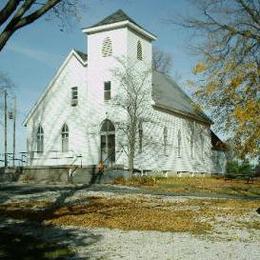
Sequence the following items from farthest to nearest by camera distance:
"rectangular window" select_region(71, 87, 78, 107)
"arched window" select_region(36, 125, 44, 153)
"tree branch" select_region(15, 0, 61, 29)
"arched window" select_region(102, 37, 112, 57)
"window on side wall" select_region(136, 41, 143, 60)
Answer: "arched window" select_region(36, 125, 44, 153), "rectangular window" select_region(71, 87, 78, 107), "window on side wall" select_region(136, 41, 143, 60), "arched window" select_region(102, 37, 112, 57), "tree branch" select_region(15, 0, 61, 29)

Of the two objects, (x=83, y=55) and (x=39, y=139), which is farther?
(x=39, y=139)

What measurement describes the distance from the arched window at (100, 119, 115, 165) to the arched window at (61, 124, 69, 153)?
321 cm

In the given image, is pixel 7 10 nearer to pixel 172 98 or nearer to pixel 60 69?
pixel 60 69

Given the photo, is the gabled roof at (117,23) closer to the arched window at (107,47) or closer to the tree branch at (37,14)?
the arched window at (107,47)

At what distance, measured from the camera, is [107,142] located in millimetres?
39219

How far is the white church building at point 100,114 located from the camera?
1521 inches

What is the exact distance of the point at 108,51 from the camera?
39000 mm

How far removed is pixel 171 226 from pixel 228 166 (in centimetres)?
4164

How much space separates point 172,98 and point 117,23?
441 inches

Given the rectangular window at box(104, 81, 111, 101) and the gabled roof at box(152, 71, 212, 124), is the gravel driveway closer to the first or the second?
the rectangular window at box(104, 81, 111, 101)

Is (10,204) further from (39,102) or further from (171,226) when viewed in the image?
(39,102)

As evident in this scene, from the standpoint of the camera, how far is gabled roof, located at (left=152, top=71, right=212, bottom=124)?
43250 mm

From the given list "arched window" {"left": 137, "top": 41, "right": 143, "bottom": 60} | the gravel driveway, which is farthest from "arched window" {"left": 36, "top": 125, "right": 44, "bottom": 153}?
the gravel driveway

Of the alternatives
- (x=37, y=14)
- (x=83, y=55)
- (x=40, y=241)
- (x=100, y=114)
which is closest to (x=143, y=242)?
(x=40, y=241)
